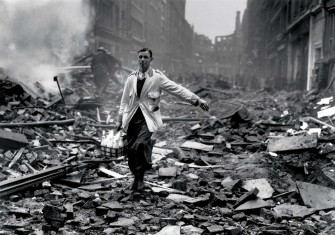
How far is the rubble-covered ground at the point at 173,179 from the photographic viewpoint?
14.5 ft

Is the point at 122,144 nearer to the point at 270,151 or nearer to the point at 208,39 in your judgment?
the point at 270,151

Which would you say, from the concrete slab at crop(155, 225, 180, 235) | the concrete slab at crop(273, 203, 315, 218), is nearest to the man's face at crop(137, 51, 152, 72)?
the concrete slab at crop(155, 225, 180, 235)

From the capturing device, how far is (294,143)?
7625 mm

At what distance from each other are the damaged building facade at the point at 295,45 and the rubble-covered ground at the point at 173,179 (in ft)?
22.0

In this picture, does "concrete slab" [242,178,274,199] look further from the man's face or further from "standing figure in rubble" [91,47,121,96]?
"standing figure in rubble" [91,47,121,96]

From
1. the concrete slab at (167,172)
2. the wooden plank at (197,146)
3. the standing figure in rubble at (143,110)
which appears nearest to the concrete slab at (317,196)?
the standing figure in rubble at (143,110)

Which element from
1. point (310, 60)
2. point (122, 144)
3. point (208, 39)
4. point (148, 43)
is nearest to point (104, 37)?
point (310, 60)

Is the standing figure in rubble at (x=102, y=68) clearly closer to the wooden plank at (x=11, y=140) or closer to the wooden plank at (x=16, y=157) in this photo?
the wooden plank at (x=11, y=140)

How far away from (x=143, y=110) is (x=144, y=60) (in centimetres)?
70

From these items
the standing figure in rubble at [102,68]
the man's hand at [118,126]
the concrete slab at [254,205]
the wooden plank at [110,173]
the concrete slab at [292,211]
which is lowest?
the concrete slab at [292,211]

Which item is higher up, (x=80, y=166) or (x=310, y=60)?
(x=310, y=60)

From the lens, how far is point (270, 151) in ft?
25.5

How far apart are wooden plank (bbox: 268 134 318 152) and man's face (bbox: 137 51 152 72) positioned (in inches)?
142

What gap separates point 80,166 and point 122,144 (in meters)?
1.26
